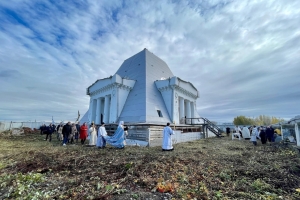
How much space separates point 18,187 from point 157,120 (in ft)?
46.5

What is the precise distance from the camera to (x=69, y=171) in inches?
209

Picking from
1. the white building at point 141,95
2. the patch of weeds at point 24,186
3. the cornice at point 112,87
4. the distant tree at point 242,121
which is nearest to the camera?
the patch of weeds at point 24,186

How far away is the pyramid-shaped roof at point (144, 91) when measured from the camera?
17.4 meters

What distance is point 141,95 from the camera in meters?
18.9

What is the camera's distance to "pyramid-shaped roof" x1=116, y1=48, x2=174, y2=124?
57.0 ft

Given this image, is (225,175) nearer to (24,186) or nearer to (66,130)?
(24,186)

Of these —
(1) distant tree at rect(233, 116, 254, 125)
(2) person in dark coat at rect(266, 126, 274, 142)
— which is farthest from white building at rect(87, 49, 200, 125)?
(1) distant tree at rect(233, 116, 254, 125)

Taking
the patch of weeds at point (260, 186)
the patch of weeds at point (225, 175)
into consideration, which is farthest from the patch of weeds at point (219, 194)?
the patch of weeds at point (225, 175)

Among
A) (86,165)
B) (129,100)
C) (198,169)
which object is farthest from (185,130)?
(86,165)

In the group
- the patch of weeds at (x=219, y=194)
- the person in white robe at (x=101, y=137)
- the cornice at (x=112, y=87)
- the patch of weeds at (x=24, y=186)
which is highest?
the cornice at (x=112, y=87)

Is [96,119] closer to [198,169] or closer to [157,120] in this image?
[157,120]

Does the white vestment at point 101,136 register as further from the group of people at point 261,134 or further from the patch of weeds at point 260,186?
the group of people at point 261,134

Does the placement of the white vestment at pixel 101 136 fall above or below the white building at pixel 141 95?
below

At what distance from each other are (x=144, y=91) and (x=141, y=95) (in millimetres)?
637
